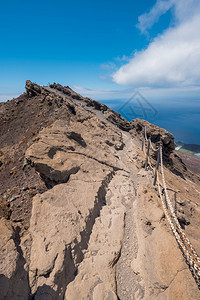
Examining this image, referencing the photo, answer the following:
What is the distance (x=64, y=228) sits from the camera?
5711 millimetres

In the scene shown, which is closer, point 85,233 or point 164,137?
point 85,233

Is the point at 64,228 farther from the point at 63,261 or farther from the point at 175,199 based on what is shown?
the point at 175,199

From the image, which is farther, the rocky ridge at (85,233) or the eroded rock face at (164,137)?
the eroded rock face at (164,137)

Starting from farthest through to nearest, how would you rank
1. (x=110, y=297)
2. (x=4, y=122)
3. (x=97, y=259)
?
1. (x=4, y=122)
2. (x=97, y=259)
3. (x=110, y=297)

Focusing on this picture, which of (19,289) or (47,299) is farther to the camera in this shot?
(47,299)

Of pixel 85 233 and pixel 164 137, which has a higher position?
pixel 164 137

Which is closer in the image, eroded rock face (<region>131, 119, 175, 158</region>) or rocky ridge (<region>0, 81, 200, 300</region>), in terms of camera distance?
rocky ridge (<region>0, 81, 200, 300</region>)

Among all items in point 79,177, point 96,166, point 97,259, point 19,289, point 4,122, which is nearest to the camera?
point 19,289

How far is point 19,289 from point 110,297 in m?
2.97

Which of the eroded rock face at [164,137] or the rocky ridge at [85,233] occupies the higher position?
the eroded rock face at [164,137]

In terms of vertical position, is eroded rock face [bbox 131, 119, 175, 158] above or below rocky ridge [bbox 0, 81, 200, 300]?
above

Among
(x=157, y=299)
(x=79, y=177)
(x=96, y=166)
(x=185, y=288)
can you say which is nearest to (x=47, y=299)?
(x=157, y=299)

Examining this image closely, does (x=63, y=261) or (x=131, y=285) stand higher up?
(x=63, y=261)

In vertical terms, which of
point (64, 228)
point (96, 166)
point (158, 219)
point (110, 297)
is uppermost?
point (96, 166)
